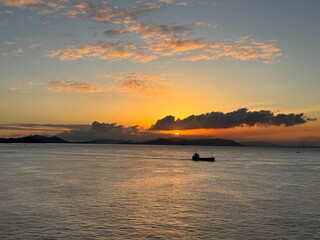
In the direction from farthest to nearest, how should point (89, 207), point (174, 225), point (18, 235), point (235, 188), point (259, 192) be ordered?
point (235, 188) < point (259, 192) < point (89, 207) < point (174, 225) < point (18, 235)

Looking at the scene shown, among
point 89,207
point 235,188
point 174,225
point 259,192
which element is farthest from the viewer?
point 235,188

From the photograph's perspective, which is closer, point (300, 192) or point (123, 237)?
point (123, 237)

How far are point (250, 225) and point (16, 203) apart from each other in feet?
137

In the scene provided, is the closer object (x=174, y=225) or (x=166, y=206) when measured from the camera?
(x=174, y=225)

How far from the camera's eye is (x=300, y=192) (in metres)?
90.6

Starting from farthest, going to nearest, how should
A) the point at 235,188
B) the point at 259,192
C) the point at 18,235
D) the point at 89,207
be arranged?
1. the point at 235,188
2. the point at 259,192
3. the point at 89,207
4. the point at 18,235

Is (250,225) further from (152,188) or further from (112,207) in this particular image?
(152,188)

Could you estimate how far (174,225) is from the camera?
5347 cm

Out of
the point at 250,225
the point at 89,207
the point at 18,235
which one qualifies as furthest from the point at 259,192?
the point at 18,235

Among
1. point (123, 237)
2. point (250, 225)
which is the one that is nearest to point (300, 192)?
point (250, 225)

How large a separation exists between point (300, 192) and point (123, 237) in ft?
191

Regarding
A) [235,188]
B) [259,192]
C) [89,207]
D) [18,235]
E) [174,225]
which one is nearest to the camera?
[18,235]

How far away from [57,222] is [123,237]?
12.5 m

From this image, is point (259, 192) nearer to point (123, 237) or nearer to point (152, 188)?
point (152, 188)
